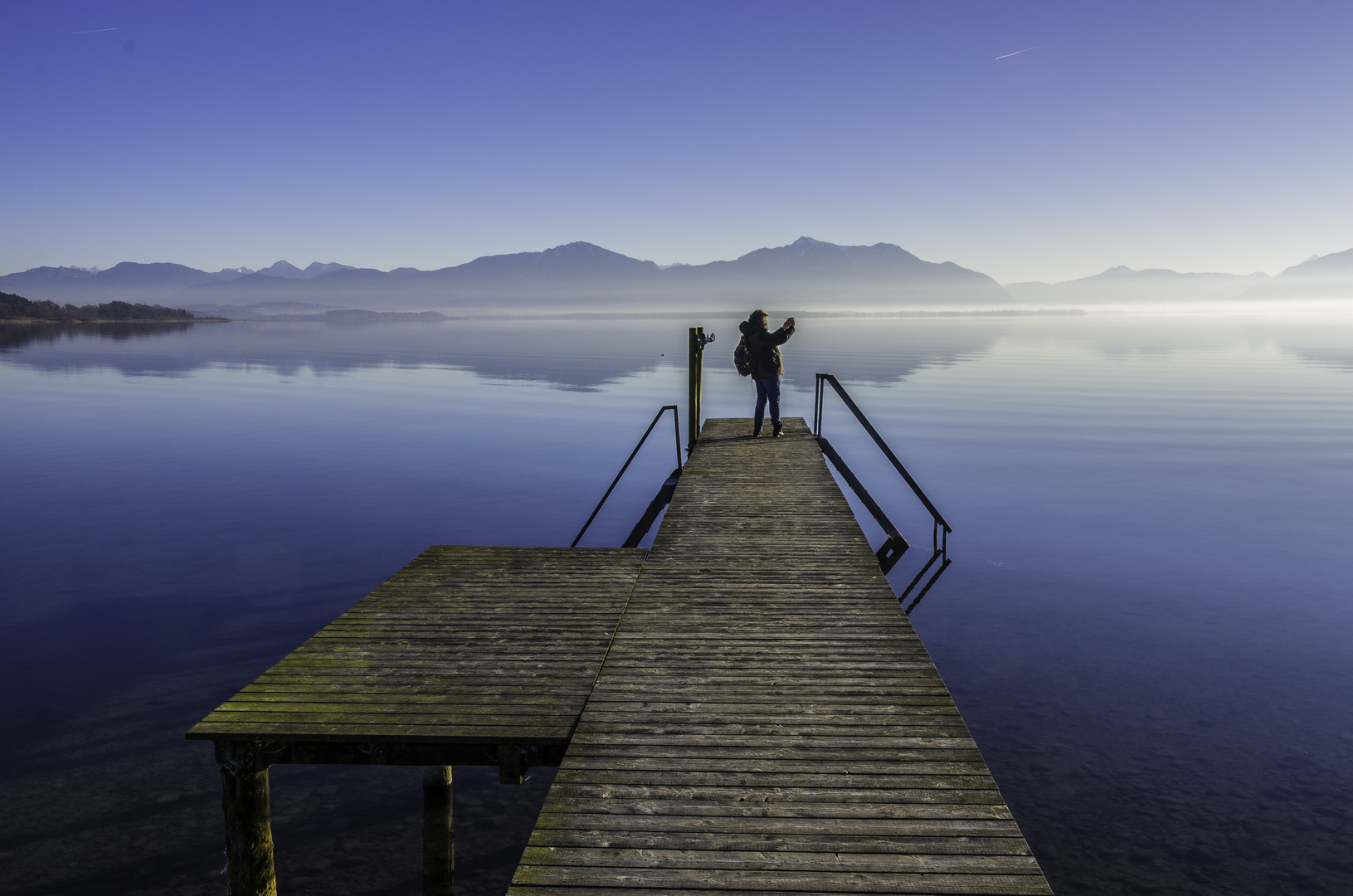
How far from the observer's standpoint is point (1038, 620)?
15125 mm

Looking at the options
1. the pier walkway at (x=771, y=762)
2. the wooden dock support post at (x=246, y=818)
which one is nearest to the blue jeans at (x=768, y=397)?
the pier walkway at (x=771, y=762)

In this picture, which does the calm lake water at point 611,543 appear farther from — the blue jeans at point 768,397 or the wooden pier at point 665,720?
the blue jeans at point 768,397

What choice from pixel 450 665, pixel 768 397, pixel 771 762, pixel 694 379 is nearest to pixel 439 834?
pixel 450 665

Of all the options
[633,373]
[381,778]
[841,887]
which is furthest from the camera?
[633,373]

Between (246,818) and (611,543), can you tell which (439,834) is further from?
(611,543)

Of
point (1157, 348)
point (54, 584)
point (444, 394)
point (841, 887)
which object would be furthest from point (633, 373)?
point (1157, 348)

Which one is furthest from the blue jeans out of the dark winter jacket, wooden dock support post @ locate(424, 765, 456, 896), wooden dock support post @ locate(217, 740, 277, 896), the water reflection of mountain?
the water reflection of mountain

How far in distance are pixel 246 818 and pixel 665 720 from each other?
3.74 metres

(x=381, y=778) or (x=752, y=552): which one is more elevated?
(x=752, y=552)

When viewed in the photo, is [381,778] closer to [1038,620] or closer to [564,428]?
[1038,620]

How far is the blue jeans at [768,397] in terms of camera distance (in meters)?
17.3

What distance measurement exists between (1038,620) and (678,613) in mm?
9956

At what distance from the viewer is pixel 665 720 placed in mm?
5848

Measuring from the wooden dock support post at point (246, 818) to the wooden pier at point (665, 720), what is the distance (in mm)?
21
